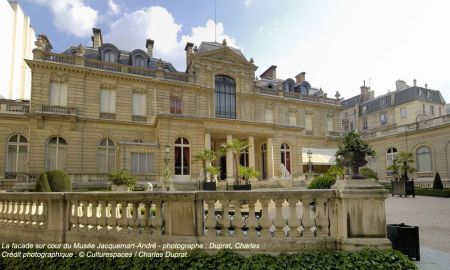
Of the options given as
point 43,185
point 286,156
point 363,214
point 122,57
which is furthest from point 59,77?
point 363,214

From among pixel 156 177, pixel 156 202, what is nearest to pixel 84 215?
pixel 156 202

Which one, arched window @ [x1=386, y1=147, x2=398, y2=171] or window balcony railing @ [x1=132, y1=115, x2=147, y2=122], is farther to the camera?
arched window @ [x1=386, y1=147, x2=398, y2=171]

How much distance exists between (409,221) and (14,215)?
11.4 meters

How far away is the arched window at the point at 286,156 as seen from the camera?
27516mm

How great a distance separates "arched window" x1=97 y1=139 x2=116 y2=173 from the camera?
933 inches

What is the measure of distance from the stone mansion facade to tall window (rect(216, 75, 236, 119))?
110 millimetres

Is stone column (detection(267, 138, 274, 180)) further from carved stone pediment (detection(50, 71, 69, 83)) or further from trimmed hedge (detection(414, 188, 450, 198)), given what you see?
carved stone pediment (detection(50, 71, 69, 83))

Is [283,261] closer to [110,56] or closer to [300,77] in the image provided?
[110,56]

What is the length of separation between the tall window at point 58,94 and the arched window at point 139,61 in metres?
6.82

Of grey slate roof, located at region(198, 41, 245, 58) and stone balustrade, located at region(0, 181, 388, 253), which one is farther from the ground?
grey slate roof, located at region(198, 41, 245, 58)

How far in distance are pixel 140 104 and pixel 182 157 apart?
→ 7036 millimetres

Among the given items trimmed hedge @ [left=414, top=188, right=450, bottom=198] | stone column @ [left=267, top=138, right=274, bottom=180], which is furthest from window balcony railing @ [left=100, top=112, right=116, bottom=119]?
trimmed hedge @ [left=414, top=188, right=450, bottom=198]

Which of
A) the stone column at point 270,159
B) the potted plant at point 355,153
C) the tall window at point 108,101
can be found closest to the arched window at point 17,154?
the tall window at point 108,101

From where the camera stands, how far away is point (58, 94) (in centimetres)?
2320
